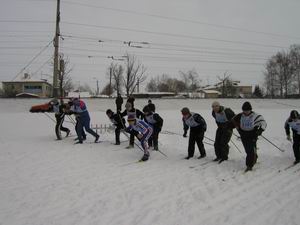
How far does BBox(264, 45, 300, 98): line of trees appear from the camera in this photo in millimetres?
57406

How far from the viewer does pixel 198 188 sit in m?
5.76

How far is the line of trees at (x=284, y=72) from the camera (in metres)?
57.4

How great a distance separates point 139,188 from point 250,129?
10.6 ft

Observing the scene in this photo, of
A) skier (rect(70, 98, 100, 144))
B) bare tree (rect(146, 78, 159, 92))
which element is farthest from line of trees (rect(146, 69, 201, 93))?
skier (rect(70, 98, 100, 144))

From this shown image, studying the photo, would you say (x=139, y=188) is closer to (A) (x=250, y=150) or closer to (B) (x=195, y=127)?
(A) (x=250, y=150)

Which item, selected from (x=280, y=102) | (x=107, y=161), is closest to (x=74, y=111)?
(x=107, y=161)

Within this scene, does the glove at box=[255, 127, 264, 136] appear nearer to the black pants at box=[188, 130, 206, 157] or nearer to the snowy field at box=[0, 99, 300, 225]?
the snowy field at box=[0, 99, 300, 225]

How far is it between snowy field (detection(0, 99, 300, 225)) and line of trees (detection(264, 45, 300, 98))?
54195 millimetres

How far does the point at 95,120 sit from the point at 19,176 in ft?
42.7

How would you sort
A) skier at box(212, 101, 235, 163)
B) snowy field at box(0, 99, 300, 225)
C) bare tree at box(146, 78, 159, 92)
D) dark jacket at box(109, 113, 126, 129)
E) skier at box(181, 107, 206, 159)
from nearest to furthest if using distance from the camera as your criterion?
snowy field at box(0, 99, 300, 225)
skier at box(212, 101, 235, 163)
skier at box(181, 107, 206, 159)
dark jacket at box(109, 113, 126, 129)
bare tree at box(146, 78, 159, 92)

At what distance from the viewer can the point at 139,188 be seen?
19.2 feet

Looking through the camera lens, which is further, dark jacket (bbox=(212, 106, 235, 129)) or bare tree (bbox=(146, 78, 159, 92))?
bare tree (bbox=(146, 78, 159, 92))

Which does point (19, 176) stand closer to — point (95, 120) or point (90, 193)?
point (90, 193)

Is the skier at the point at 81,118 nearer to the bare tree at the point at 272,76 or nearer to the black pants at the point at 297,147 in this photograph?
the black pants at the point at 297,147
